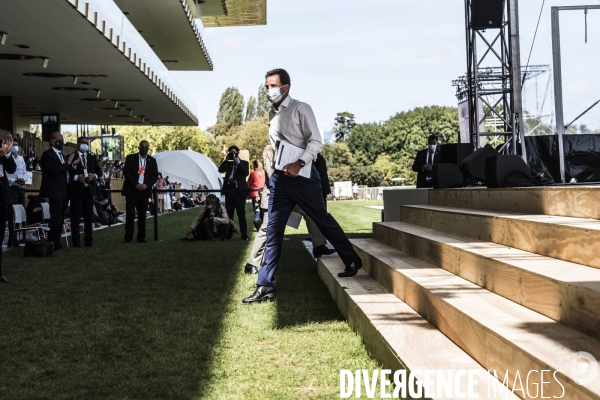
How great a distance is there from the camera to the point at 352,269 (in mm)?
6508

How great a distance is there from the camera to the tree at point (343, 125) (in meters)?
142

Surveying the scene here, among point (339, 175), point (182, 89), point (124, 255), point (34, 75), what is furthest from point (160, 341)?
point (339, 175)

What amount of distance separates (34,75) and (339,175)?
3193 inches

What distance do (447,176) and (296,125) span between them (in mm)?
3419

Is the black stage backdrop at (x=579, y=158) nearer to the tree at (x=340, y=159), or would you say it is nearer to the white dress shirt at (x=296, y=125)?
the white dress shirt at (x=296, y=125)

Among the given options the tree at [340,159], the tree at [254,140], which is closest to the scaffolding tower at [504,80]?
the tree at [254,140]

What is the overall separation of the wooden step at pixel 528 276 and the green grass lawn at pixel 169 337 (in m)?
0.87

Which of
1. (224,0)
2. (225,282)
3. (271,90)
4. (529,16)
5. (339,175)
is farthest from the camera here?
(339,175)

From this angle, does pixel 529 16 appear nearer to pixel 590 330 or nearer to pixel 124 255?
pixel 124 255

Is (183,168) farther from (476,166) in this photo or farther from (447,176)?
(476,166)

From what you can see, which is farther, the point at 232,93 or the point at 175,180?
the point at 232,93

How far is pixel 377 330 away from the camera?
421 cm

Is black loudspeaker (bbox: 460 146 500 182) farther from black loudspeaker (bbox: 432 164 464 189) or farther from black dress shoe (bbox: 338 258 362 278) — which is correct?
black dress shoe (bbox: 338 258 362 278)

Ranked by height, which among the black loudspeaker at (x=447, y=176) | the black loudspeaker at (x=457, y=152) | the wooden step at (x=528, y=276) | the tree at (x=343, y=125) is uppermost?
the tree at (x=343, y=125)
